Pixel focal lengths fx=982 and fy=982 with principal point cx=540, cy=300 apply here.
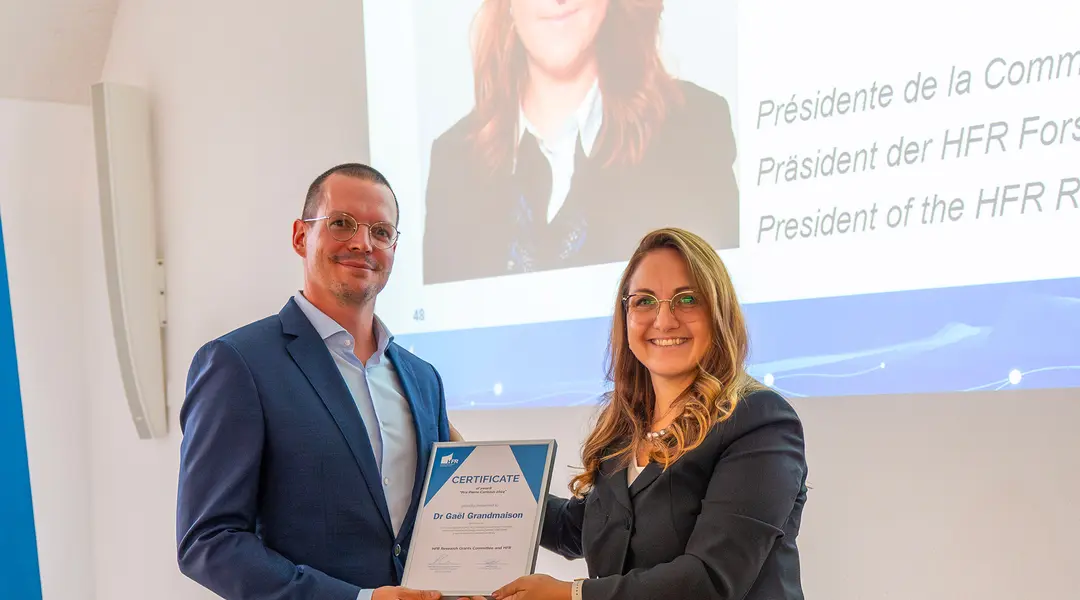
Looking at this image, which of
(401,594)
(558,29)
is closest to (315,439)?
(401,594)

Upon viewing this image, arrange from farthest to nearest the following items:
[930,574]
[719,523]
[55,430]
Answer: [55,430]
[930,574]
[719,523]

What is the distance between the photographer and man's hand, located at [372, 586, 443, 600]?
1965 mm

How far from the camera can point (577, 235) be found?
313 cm

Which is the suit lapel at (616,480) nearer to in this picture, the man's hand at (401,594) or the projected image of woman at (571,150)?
the man's hand at (401,594)

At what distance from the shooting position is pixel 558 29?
10.5 ft

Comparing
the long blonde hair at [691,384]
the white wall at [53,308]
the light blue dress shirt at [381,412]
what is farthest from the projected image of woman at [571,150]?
the white wall at [53,308]

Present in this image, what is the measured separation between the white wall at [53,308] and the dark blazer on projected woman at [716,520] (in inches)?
145

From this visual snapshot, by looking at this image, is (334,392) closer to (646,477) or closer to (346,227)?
(346,227)

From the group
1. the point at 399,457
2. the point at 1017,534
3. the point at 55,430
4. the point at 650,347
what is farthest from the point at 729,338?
the point at 55,430

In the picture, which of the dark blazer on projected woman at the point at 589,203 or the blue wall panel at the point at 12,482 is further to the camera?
the blue wall panel at the point at 12,482

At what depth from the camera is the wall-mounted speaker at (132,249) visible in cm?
439

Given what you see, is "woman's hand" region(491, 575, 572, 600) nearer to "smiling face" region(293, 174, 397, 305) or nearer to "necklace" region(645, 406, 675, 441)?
"necklace" region(645, 406, 675, 441)

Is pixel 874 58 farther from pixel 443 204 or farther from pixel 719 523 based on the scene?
pixel 443 204

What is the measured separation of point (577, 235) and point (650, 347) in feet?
3.88
